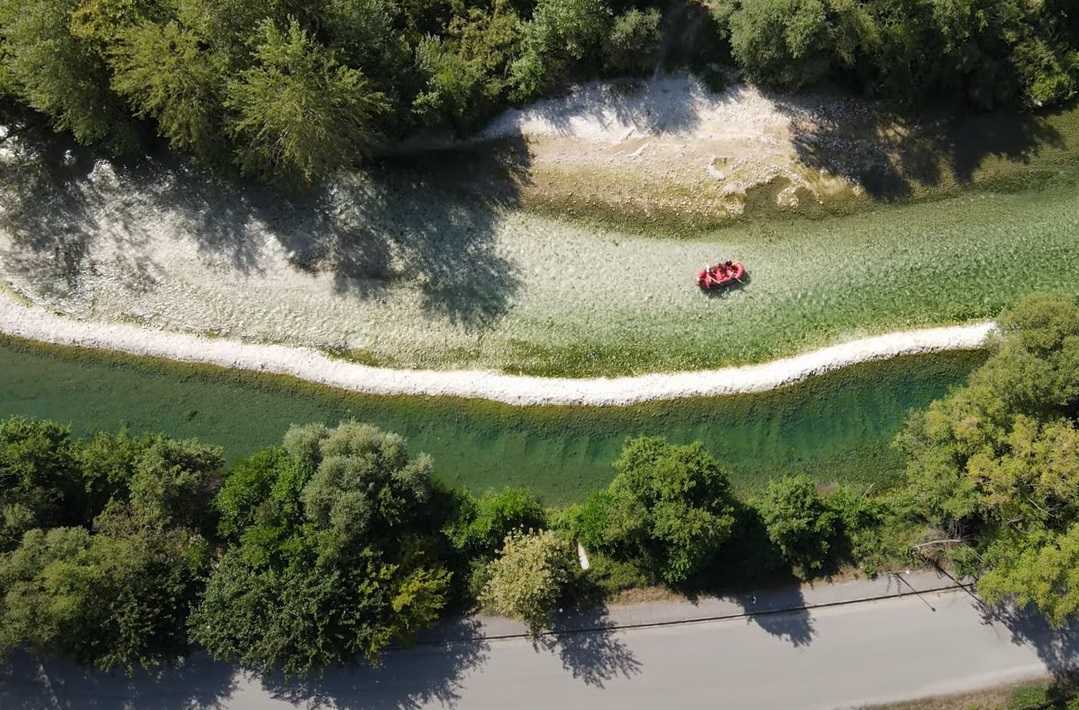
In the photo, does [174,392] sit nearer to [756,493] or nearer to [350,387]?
[350,387]

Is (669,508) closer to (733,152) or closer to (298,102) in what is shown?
(733,152)

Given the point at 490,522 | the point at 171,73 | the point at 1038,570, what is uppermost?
the point at 171,73

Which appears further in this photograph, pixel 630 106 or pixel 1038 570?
pixel 630 106

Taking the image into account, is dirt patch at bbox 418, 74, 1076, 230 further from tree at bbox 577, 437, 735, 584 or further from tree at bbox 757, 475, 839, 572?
tree at bbox 757, 475, 839, 572

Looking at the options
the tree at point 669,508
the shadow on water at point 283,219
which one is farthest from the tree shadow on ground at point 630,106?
the tree at point 669,508

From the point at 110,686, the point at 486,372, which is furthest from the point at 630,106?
the point at 110,686

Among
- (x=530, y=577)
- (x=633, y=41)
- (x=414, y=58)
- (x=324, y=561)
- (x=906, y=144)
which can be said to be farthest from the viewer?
(x=906, y=144)

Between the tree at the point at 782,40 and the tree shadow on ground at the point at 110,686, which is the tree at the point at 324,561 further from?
the tree at the point at 782,40

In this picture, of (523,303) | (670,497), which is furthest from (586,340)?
(670,497)
